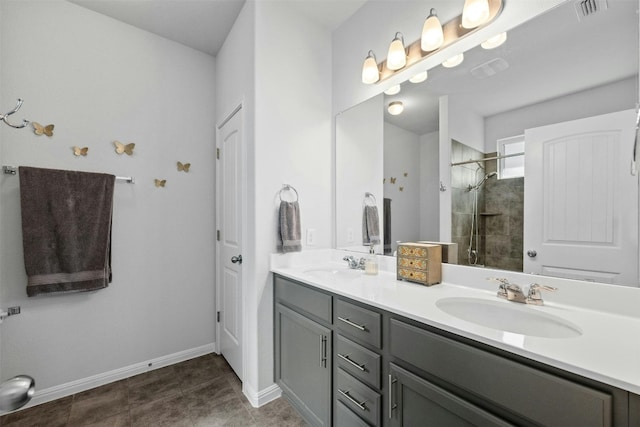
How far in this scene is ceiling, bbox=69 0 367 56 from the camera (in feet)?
6.48

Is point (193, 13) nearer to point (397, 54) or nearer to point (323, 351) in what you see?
point (397, 54)

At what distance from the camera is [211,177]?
8.55ft

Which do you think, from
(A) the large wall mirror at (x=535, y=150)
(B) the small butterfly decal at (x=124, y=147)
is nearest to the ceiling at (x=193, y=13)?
(A) the large wall mirror at (x=535, y=150)

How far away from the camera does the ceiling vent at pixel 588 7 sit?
1026mm

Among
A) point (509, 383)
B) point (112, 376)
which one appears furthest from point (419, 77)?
point (112, 376)

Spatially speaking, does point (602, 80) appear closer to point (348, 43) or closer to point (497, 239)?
point (497, 239)

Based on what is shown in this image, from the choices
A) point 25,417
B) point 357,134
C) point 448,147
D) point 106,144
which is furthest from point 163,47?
point 25,417

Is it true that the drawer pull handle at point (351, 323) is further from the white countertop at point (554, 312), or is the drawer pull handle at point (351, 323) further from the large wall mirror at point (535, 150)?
the large wall mirror at point (535, 150)

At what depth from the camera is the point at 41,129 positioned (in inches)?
73.2

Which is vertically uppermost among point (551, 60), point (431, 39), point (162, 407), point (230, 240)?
point (431, 39)

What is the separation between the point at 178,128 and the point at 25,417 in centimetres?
222

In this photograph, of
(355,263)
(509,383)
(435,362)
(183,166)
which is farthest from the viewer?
(183,166)

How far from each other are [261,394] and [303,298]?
801 millimetres

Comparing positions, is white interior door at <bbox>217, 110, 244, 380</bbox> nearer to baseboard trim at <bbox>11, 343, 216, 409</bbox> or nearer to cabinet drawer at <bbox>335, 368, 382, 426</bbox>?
baseboard trim at <bbox>11, 343, 216, 409</bbox>
